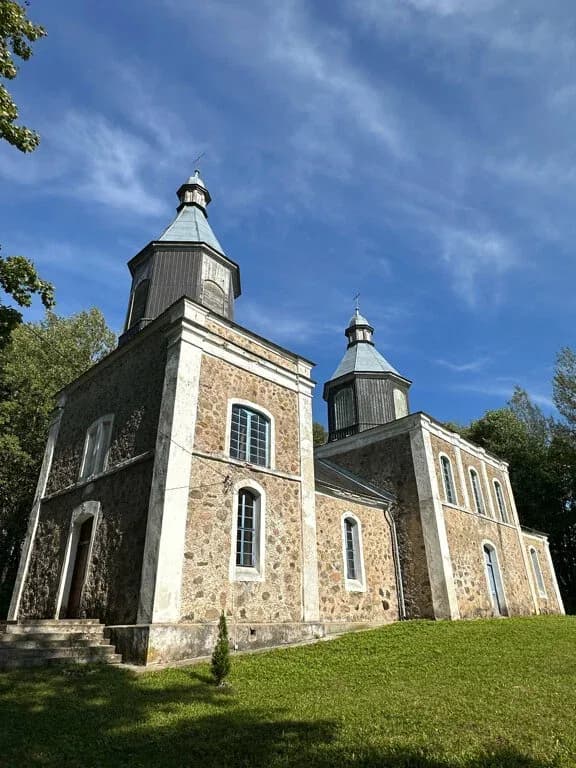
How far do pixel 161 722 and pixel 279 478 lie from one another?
6.88m

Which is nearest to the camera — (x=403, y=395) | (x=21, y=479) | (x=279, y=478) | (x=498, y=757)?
(x=498, y=757)

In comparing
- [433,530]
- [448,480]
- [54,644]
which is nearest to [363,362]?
[448,480]

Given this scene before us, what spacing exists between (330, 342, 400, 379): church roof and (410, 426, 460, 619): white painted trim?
19.2ft

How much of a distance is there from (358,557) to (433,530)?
9.56ft

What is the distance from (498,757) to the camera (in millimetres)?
4039

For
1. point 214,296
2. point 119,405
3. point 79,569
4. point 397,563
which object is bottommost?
point 79,569

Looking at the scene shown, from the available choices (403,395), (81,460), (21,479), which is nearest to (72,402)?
(81,460)

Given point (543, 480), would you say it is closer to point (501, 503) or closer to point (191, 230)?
point (501, 503)

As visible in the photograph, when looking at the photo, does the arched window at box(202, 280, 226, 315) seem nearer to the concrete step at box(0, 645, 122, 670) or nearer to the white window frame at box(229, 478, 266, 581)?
the white window frame at box(229, 478, 266, 581)

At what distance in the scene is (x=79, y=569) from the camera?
1162 centimetres

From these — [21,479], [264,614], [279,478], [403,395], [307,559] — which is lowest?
[264,614]

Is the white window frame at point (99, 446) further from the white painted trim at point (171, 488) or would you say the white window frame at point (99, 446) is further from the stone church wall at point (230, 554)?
the stone church wall at point (230, 554)

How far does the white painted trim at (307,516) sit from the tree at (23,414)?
10.9 metres

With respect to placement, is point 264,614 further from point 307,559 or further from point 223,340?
point 223,340
